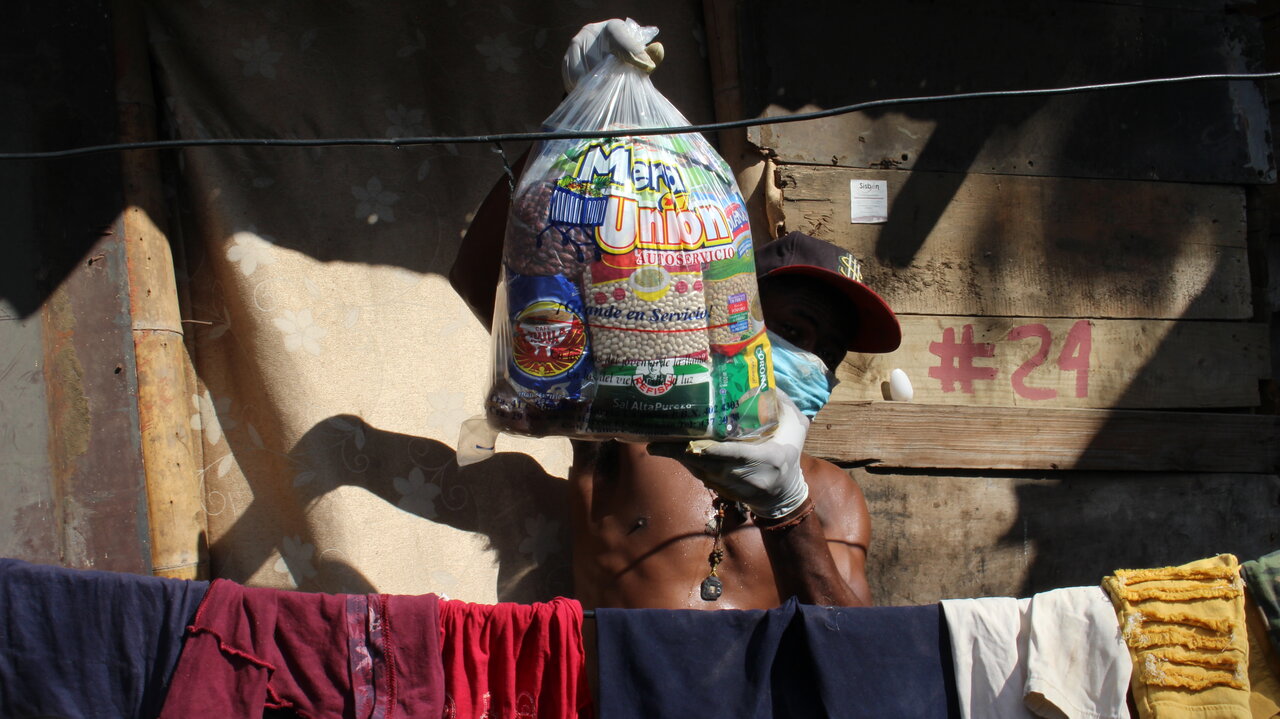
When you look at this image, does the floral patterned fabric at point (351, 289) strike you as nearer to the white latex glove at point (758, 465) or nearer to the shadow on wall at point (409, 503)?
the shadow on wall at point (409, 503)

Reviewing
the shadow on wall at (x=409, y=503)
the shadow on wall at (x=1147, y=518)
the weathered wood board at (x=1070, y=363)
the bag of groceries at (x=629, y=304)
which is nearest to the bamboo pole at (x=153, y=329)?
the shadow on wall at (x=409, y=503)

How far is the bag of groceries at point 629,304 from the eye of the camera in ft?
4.61

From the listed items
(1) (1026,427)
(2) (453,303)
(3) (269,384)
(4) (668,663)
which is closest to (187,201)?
(3) (269,384)

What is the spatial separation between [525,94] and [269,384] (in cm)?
104

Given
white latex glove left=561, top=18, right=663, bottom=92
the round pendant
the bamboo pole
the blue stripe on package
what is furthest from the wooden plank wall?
the bamboo pole

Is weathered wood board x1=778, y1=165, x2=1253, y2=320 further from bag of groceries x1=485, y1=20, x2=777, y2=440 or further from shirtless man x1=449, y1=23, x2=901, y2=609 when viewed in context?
bag of groceries x1=485, y1=20, x2=777, y2=440

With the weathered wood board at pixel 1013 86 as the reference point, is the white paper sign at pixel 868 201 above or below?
below

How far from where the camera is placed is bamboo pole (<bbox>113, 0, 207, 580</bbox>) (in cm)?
226

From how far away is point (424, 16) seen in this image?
8.35 feet

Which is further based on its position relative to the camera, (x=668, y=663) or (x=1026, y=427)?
(x=1026, y=427)

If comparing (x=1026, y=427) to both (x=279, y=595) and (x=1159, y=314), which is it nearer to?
(x=1159, y=314)

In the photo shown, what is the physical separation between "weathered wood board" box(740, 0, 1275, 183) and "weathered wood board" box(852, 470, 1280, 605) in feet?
3.17

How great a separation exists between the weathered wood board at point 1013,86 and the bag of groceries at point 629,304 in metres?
1.25

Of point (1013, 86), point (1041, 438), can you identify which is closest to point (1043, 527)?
point (1041, 438)
